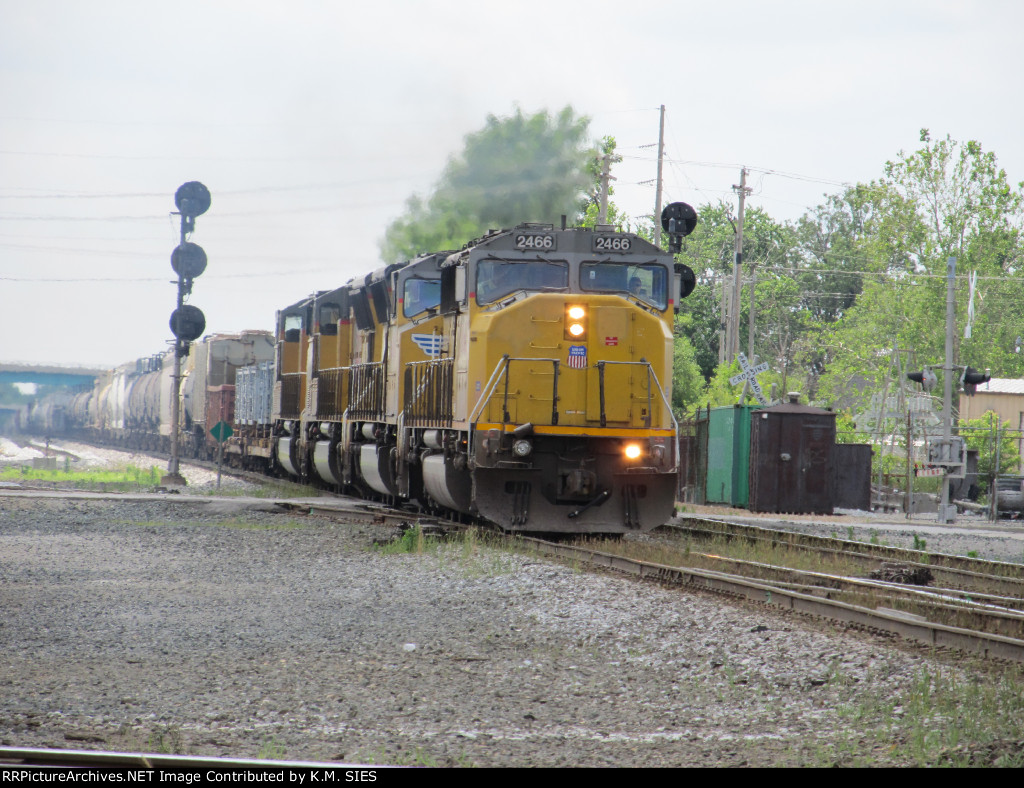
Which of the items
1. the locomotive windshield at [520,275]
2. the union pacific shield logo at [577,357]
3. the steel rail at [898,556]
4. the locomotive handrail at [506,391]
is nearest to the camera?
the steel rail at [898,556]

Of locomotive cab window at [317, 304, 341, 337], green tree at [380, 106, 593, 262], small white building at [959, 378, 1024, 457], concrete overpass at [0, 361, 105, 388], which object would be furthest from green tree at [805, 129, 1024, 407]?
concrete overpass at [0, 361, 105, 388]

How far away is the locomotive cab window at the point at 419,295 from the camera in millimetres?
15016

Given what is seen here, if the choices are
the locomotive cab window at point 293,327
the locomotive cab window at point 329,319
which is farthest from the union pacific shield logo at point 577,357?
the locomotive cab window at point 293,327

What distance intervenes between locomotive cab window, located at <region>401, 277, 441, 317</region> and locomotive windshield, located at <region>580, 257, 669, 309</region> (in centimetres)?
275

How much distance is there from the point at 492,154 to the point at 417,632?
28589 mm

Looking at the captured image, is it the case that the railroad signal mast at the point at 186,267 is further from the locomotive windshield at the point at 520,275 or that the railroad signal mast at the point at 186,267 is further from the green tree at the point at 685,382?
the green tree at the point at 685,382

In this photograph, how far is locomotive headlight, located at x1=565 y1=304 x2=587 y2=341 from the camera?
12.5 meters

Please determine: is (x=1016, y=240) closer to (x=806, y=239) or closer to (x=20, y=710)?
(x=806, y=239)

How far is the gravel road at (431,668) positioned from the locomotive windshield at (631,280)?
3.60m

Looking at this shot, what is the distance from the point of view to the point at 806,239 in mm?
82125

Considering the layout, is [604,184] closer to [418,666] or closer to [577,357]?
[577,357]

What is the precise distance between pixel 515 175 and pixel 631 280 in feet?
72.0

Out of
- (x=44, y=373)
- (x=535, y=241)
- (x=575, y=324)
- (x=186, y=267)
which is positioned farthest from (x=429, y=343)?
(x=44, y=373)
